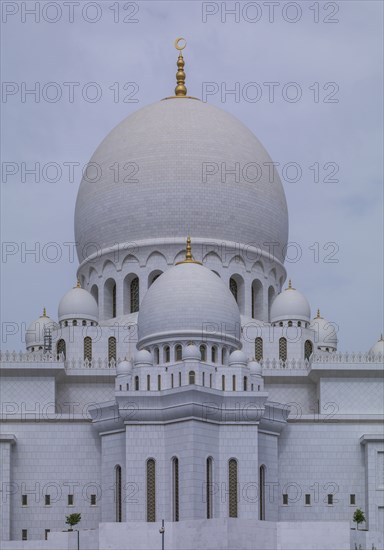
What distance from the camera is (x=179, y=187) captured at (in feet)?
222

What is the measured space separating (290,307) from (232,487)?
10884 mm

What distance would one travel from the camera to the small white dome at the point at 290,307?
66.1 metres

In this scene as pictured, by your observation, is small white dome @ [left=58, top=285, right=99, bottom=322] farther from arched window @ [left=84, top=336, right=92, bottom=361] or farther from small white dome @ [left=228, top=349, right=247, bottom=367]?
small white dome @ [left=228, top=349, right=247, bottom=367]

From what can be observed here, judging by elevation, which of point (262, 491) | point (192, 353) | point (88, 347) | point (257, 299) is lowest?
point (262, 491)

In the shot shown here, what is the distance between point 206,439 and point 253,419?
81.5 inches

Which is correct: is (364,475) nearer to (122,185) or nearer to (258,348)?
(258,348)

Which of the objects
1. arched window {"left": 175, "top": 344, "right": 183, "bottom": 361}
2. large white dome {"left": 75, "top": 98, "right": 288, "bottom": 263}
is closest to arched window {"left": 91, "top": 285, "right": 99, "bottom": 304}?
large white dome {"left": 75, "top": 98, "right": 288, "bottom": 263}

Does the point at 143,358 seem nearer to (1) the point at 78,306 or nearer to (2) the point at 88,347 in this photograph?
(2) the point at 88,347

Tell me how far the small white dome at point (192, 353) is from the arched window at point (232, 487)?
13.6 feet

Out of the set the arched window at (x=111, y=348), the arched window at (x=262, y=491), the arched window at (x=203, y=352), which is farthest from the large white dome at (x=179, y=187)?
the arched window at (x=262, y=491)

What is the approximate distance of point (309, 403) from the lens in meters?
65.1

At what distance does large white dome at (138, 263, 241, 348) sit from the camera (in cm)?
6097

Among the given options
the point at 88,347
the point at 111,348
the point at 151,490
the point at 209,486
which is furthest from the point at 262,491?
the point at 88,347

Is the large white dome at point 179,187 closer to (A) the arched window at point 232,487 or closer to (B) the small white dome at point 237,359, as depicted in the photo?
(B) the small white dome at point 237,359
